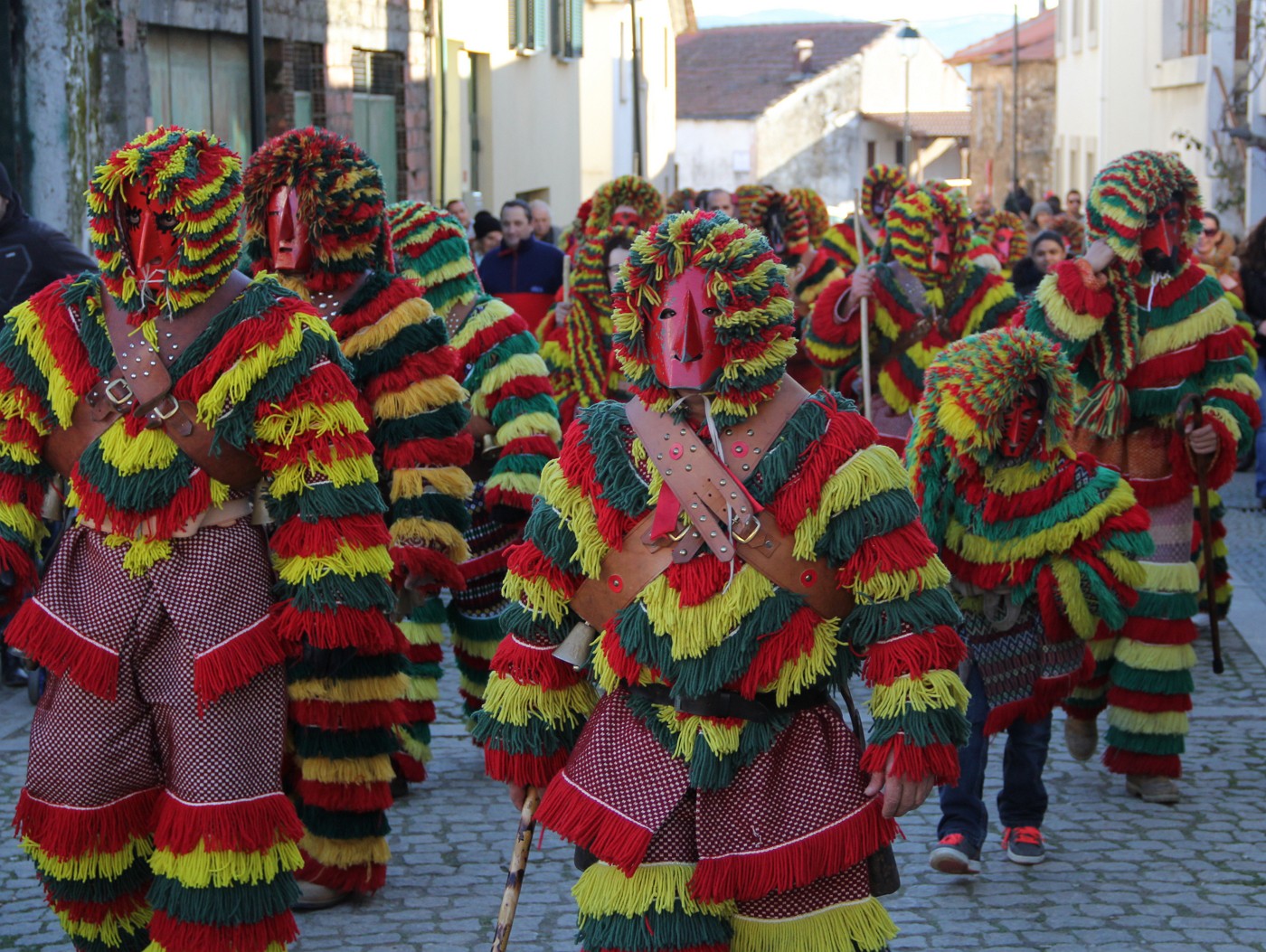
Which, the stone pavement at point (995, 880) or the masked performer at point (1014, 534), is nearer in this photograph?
the stone pavement at point (995, 880)

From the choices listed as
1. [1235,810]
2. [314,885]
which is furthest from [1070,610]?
[314,885]

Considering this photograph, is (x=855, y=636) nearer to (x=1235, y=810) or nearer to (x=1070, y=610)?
(x=1070, y=610)

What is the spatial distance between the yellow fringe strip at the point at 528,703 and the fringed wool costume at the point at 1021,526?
202 cm

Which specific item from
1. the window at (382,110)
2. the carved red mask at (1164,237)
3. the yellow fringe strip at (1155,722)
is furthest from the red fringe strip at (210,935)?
the window at (382,110)

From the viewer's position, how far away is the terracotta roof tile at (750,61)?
5303 centimetres

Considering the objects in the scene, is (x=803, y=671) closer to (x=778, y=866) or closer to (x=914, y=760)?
(x=914, y=760)

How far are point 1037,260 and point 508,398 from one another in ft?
27.2

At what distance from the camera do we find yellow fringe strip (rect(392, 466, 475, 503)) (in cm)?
543

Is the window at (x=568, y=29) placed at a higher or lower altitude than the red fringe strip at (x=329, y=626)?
higher

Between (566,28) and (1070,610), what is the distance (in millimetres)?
21673

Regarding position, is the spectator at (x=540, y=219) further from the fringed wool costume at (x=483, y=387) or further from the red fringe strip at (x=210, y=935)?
the red fringe strip at (x=210, y=935)

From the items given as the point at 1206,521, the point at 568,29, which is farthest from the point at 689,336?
the point at 568,29

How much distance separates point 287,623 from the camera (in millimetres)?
4164

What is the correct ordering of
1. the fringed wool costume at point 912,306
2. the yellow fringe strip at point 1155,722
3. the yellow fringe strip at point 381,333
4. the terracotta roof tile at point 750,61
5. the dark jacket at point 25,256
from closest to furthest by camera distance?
the yellow fringe strip at point 381,333 → the yellow fringe strip at point 1155,722 → the dark jacket at point 25,256 → the fringed wool costume at point 912,306 → the terracotta roof tile at point 750,61
